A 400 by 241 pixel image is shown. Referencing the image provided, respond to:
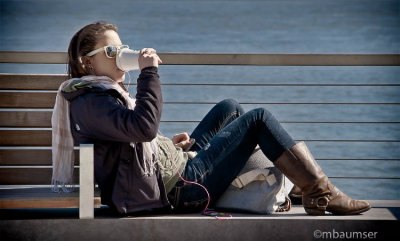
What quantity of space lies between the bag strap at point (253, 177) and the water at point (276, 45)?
3.29m

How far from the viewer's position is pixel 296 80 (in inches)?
573

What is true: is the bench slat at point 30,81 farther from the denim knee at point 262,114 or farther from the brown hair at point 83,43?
the denim knee at point 262,114

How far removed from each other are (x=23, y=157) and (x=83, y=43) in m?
1.02

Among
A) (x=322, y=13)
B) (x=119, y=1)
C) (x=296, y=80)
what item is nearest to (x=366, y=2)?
(x=322, y=13)

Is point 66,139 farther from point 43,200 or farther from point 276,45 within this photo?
point 276,45

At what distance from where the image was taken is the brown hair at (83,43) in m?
2.93

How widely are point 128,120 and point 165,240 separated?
570mm

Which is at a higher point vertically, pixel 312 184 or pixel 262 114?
pixel 262 114

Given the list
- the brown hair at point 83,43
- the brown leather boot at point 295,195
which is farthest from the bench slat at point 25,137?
the brown leather boot at point 295,195

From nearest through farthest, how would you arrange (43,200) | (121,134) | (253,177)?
(121,134), (43,200), (253,177)

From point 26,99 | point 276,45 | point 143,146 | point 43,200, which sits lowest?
point 43,200

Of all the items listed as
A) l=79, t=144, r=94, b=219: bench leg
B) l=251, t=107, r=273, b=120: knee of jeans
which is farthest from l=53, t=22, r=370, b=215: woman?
l=79, t=144, r=94, b=219: bench leg

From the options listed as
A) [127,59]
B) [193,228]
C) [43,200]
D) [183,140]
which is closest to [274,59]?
[183,140]

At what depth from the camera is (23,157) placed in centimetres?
365
